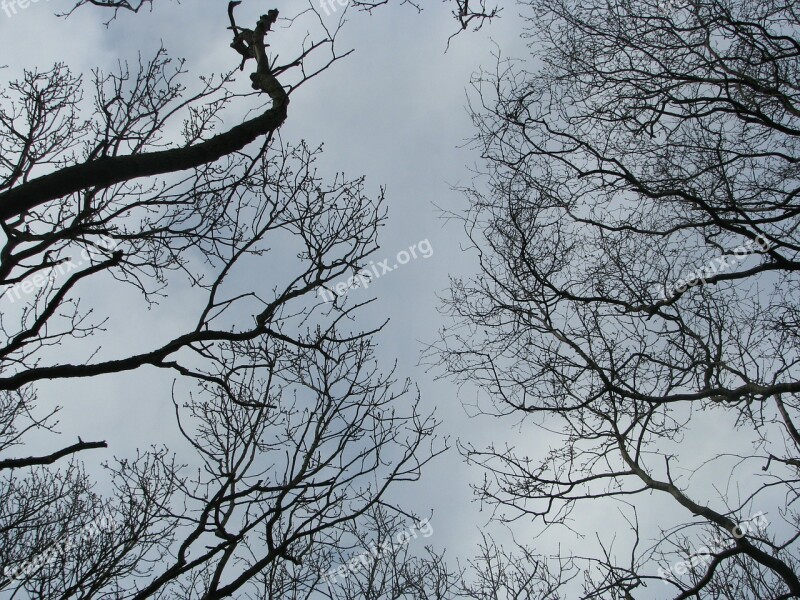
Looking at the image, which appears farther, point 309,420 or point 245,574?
point 309,420

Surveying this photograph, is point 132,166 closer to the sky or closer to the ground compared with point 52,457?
closer to the sky

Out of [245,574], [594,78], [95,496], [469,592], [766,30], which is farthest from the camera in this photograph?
[469,592]

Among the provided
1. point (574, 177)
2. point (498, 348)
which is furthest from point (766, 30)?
point (498, 348)

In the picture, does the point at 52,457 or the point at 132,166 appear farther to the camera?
the point at 52,457

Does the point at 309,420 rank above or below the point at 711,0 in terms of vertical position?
below

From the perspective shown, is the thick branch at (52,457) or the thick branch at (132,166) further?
the thick branch at (52,457)

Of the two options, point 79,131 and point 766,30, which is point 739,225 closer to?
point 766,30

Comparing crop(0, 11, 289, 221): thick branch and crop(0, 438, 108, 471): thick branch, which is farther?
crop(0, 438, 108, 471): thick branch

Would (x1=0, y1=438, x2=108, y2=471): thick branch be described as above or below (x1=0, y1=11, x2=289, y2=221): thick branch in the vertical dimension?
below

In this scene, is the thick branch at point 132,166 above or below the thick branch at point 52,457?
above

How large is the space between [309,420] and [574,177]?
3.56 metres

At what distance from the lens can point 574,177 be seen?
640 centimetres

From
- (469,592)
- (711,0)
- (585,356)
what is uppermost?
(711,0)

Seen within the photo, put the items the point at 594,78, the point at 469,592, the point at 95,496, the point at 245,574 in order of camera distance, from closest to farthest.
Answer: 1. the point at 245,574
2. the point at 594,78
3. the point at 95,496
4. the point at 469,592
